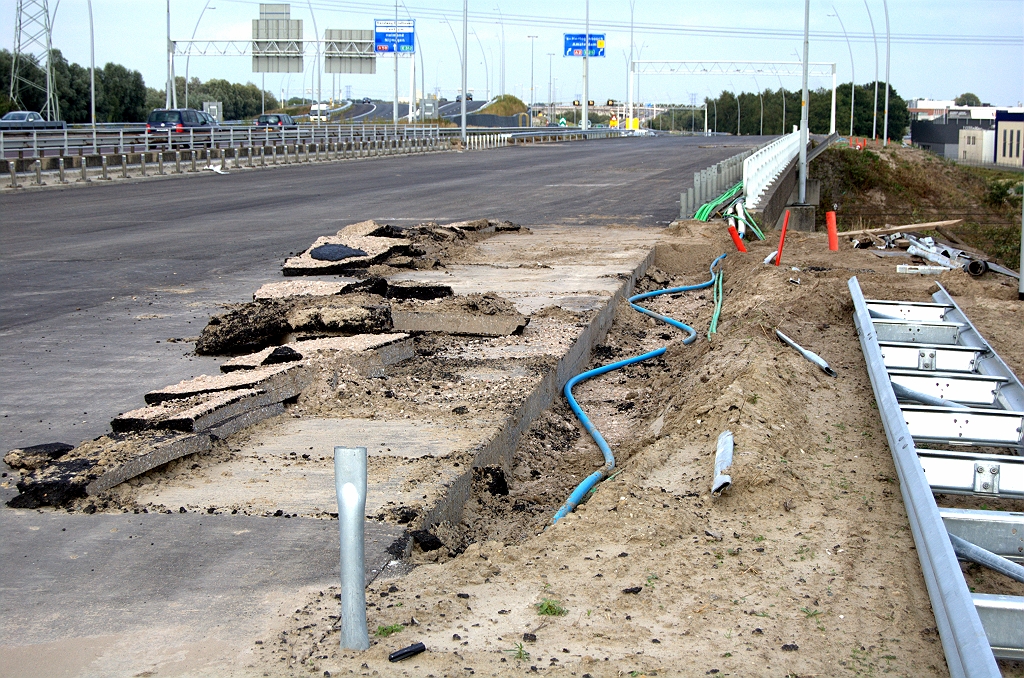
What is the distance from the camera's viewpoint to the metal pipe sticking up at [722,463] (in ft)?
16.7

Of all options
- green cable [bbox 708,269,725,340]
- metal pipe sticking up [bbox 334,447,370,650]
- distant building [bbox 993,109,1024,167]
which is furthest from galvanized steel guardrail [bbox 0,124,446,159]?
distant building [bbox 993,109,1024,167]

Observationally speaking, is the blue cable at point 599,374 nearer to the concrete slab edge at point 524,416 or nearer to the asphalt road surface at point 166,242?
the concrete slab edge at point 524,416

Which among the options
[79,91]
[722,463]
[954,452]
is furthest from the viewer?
[79,91]

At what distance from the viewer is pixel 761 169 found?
24297mm

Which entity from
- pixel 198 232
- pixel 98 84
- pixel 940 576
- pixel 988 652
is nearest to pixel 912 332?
pixel 940 576

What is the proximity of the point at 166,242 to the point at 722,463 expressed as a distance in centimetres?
1381

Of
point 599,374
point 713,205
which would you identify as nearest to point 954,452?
point 599,374

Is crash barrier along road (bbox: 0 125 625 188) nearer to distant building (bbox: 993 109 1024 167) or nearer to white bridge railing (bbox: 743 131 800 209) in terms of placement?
white bridge railing (bbox: 743 131 800 209)

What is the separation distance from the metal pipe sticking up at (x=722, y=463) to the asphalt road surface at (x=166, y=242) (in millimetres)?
3613

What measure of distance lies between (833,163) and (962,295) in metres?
55.2

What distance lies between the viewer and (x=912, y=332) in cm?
891

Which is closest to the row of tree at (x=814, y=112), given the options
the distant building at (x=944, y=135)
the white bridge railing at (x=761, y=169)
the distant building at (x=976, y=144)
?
the distant building at (x=944, y=135)

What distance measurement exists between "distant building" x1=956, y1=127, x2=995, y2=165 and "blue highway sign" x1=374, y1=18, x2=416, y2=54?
7437 centimetres

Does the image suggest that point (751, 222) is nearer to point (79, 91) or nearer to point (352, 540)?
point (352, 540)
